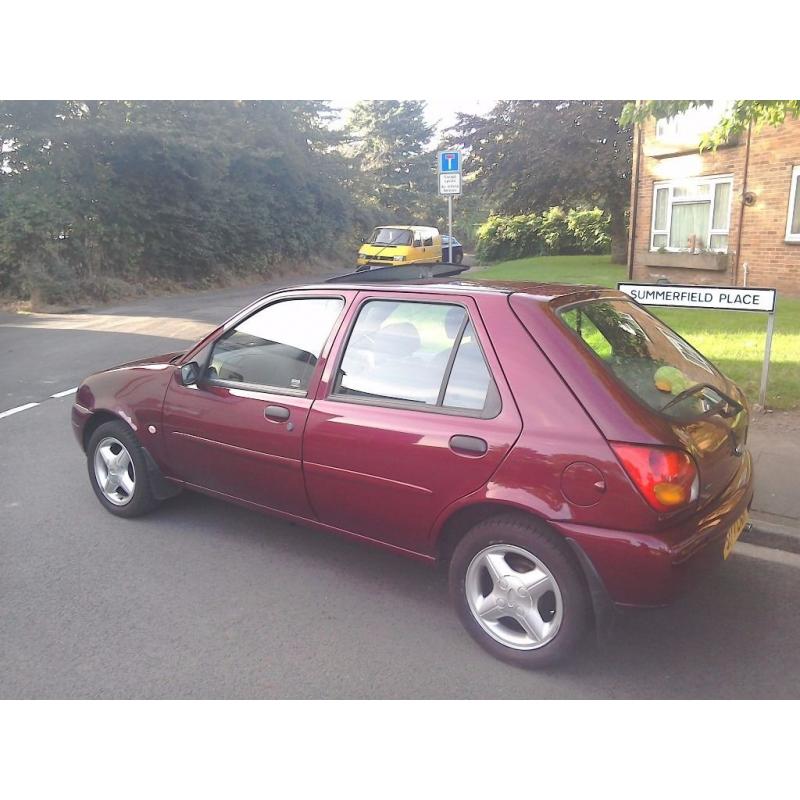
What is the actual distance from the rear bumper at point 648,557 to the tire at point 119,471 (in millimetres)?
2851

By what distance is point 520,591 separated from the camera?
10.0 ft

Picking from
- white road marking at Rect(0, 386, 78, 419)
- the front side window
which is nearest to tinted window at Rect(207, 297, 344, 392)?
the front side window

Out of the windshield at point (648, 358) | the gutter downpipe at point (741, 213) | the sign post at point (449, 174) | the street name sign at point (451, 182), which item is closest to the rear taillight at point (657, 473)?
the windshield at point (648, 358)

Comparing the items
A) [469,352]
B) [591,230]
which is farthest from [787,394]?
[591,230]

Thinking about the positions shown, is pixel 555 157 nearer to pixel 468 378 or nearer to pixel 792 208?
pixel 792 208

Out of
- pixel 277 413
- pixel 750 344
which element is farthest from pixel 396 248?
pixel 277 413

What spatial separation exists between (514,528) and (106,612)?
6.91ft

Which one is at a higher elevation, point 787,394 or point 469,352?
point 469,352

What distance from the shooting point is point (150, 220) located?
23.0m

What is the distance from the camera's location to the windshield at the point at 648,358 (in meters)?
3.16

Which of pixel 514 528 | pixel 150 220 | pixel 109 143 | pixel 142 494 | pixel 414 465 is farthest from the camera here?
pixel 150 220

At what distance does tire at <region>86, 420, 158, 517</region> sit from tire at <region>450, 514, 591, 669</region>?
2.35 m

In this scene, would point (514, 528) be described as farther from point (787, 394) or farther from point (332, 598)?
point (787, 394)

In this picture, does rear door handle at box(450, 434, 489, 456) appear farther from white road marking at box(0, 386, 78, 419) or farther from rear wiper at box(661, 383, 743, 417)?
white road marking at box(0, 386, 78, 419)
